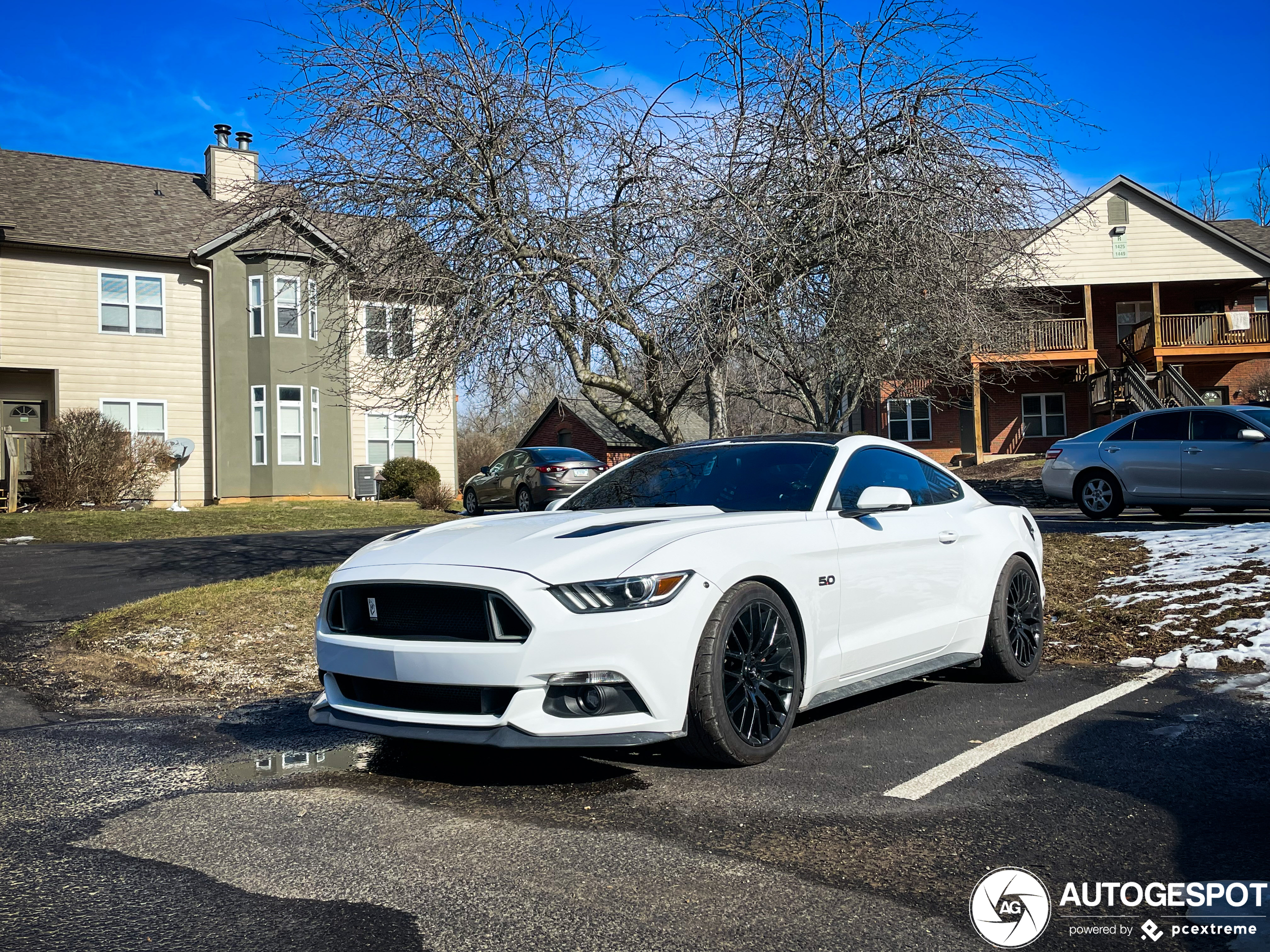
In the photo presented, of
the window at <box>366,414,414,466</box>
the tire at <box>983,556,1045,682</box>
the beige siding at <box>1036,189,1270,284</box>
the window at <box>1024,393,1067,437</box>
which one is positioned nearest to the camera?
the tire at <box>983,556,1045,682</box>

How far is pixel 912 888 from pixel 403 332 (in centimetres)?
688

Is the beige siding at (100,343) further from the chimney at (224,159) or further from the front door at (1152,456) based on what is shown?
the front door at (1152,456)

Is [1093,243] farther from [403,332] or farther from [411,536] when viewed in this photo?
[411,536]

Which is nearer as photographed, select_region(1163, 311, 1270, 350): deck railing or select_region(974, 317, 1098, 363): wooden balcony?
select_region(974, 317, 1098, 363): wooden balcony

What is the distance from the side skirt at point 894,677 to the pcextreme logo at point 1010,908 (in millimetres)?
1650

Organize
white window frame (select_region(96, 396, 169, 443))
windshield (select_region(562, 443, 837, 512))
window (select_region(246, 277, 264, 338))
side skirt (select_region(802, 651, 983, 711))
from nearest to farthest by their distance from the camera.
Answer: side skirt (select_region(802, 651, 983, 711)), windshield (select_region(562, 443, 837, 512)), white window frame (select_region(96, 396, 169, 443)), window (select_region(246, 277, 264, 338))

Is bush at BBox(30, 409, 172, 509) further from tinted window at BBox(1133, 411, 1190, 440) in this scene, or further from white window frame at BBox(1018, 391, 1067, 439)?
white window frame at BBox(1018, 391, 1067, 439)

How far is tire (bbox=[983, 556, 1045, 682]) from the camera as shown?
20.8ft

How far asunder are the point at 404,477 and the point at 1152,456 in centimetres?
1897

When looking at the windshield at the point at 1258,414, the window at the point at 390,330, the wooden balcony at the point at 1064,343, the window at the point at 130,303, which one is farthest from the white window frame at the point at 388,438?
the windshield at the point at 1258,414

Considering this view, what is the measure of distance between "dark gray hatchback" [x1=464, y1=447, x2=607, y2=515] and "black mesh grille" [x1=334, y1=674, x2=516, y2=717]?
14.9 m

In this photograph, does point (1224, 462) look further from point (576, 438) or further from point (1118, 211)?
point (576, 438)

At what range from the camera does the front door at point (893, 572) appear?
5246 mm

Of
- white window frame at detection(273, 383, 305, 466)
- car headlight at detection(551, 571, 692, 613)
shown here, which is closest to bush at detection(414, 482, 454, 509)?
white window frame at detection(273, 383, 305, 466)
